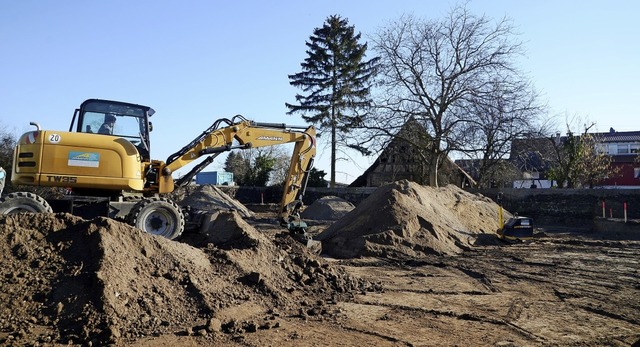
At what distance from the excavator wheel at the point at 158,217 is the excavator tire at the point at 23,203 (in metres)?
1.55

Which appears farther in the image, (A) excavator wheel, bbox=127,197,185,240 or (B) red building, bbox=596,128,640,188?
(B) red building, bbox=596,128,640,188

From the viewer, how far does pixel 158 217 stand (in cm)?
1113

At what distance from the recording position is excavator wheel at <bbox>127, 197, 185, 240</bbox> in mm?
10875

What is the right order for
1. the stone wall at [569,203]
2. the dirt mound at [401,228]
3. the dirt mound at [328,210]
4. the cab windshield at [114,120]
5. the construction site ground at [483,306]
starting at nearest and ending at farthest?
the construction site ground at [483,306]
the cab windshield at [114,120]
the dirt mound at [401,228]
the stone wall at [569,203]
the dirt mound at [328,210]

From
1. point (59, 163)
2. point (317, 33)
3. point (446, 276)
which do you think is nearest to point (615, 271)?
point (446, 276)

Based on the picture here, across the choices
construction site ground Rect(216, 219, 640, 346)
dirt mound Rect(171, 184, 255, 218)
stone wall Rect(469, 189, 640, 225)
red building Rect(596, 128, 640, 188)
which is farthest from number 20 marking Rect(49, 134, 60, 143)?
red building Rect(596, 128, 640, 188)

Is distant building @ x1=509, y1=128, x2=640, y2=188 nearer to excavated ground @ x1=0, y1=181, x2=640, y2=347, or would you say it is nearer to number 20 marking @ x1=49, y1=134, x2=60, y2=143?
excavated ground @ x1=0, y1=181, x2=640, y2=347

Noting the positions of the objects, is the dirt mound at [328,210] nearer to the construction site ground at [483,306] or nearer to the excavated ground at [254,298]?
the construction site ground at [483,306]

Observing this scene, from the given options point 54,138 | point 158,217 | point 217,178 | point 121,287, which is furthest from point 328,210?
point 217,178

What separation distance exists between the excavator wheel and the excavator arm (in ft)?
3.59

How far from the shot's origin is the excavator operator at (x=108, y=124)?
11344 mm

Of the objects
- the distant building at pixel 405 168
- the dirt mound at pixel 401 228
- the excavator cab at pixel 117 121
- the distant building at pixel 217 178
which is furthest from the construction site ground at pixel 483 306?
the distant building at pixel 217 178

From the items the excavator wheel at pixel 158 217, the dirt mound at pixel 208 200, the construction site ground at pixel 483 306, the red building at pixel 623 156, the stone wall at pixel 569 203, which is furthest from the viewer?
the red building at pixel 623 156

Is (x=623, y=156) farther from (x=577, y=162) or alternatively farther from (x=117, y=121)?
(x=117, y=121)
